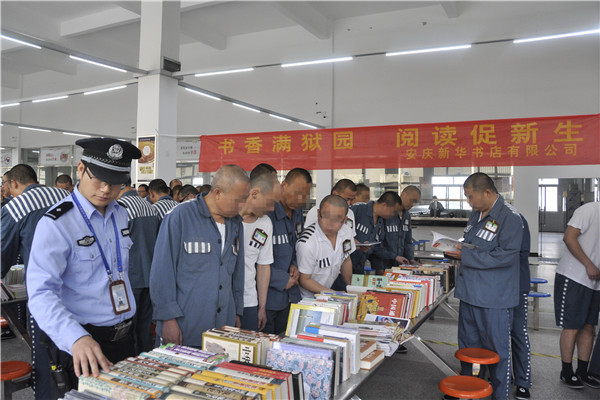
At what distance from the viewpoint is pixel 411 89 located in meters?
9.69

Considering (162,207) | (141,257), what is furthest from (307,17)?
(141,257)

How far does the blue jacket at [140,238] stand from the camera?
3594 mm

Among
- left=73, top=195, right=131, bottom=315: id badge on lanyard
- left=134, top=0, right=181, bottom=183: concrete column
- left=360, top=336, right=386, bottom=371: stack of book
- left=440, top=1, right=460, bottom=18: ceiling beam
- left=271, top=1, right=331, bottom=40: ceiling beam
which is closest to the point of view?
left=73, top=195, right=131, bottom=315: id badge on lanyard

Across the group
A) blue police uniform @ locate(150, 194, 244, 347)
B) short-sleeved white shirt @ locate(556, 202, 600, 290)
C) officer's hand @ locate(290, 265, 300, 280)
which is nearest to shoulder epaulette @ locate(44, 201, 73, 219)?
blue police uniform @ locate(150, 194, 244, 347)

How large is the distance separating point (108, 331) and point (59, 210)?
50 centimetres

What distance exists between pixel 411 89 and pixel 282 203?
24.5 feet

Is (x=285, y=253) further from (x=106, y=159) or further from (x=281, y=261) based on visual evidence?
(x=106, y=159)

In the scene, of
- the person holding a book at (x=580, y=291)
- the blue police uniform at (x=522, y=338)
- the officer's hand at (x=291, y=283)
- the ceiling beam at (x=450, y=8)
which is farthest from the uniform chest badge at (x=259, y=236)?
the ceiling beam at (x=450, y=8)

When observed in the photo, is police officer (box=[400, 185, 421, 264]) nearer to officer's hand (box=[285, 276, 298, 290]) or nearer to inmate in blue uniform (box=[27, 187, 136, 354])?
officer's hand (box=[285, 276, 298, 290])

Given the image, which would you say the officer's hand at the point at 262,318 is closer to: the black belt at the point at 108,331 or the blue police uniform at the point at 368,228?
the black belt at the point at 108,331

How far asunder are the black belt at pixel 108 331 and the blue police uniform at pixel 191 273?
31 centimetres

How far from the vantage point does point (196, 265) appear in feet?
7.11

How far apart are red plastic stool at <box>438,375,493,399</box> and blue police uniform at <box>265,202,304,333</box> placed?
3.44ft

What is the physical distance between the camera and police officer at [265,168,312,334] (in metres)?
2.87
